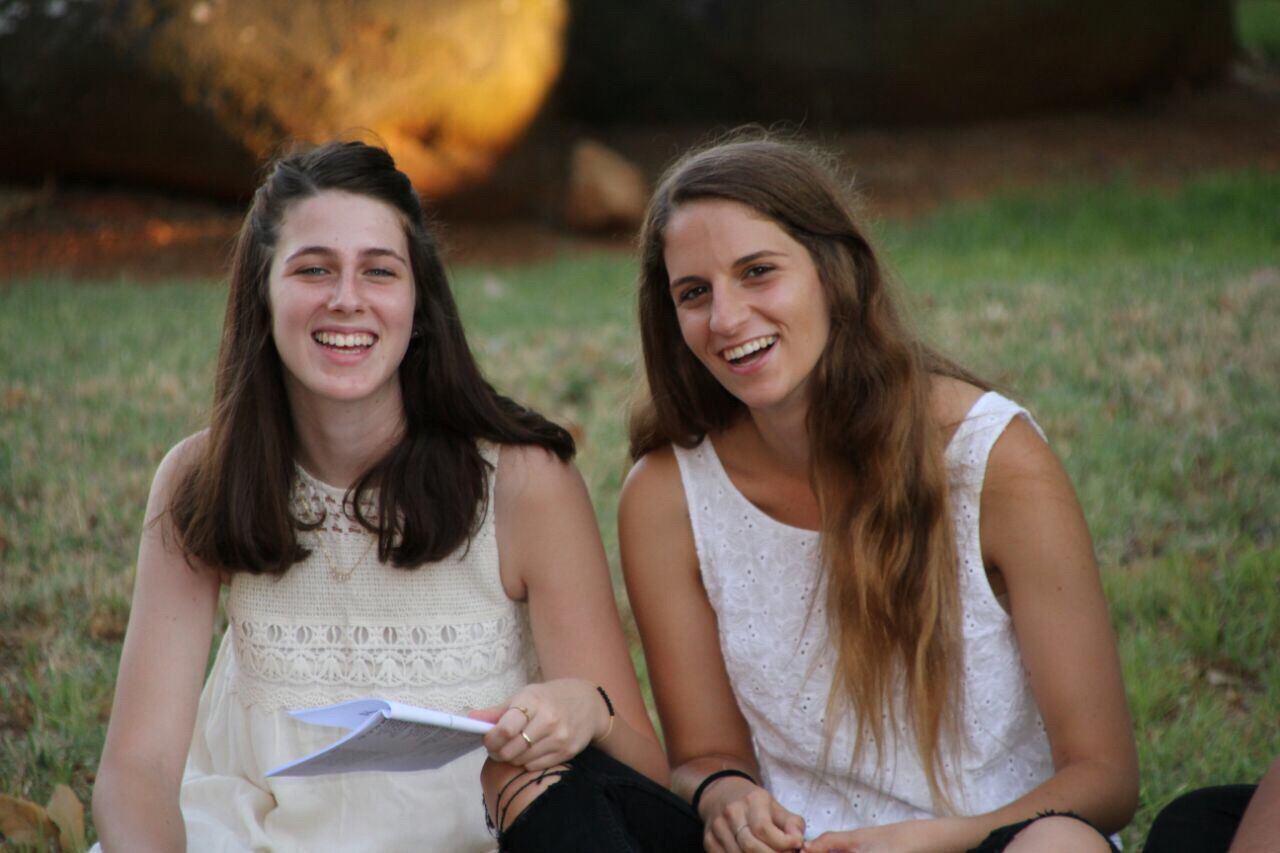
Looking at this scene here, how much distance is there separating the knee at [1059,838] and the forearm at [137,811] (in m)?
1.46

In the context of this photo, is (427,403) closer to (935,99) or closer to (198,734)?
(198,734)

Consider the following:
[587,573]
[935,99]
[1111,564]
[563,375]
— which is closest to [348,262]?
[587,573]

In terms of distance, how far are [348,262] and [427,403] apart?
34 cm

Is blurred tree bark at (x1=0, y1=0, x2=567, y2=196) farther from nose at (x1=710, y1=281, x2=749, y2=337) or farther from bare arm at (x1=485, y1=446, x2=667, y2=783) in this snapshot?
nose at (x1=710, y1=281, x2=749, y2=337)

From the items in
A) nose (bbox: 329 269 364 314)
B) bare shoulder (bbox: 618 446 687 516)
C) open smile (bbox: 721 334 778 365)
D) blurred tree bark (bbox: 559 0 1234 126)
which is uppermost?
blurred tree bark (bbox: 559 0 1234 126)

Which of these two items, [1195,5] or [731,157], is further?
[1195,5]

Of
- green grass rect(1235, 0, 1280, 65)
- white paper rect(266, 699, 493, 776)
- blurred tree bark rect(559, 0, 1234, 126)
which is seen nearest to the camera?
white paper rect(266, 699, 493, 776)

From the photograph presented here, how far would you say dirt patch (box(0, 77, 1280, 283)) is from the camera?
876cm

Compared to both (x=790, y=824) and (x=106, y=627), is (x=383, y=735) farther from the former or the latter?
(x=106, y=627)

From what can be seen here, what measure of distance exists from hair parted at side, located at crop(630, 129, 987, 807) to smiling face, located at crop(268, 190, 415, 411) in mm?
536

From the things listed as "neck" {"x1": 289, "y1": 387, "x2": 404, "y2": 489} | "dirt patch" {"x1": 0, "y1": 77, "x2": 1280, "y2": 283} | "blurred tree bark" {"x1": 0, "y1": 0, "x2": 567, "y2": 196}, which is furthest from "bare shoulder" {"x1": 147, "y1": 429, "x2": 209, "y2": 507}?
"blurred tree bark" {"x1": 0, "y1": 0, "x2": 567, "y2": 196}

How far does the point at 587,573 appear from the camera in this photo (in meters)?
2.88

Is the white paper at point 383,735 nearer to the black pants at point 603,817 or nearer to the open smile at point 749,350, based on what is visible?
the black pants at point 603,817

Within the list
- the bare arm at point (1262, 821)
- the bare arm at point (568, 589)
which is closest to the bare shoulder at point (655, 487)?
the bare arm at point (568, 589)
